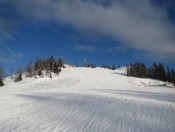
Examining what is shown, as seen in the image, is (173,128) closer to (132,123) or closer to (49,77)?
(132,123)

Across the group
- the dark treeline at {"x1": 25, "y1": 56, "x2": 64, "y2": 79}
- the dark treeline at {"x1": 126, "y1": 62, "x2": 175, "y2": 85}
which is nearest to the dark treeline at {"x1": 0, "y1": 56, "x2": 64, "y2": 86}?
the dark treeline at {"x1": 25, "y1": 56, "x2": 64, "y2": 79}

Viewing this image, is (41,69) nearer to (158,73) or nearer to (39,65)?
(39,65)

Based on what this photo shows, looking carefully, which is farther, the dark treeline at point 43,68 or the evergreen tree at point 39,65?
the evergreen tree at point 39,65

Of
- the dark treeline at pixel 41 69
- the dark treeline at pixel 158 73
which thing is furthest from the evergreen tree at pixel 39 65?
the dark treeline at pixel 158 73

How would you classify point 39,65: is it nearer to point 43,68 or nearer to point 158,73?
point 43,68

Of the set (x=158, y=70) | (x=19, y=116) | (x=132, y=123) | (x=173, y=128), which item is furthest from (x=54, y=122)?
(x=158, y=70)

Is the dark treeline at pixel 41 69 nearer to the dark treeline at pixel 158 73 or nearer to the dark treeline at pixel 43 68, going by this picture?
the dark treeline at pixel 43 68

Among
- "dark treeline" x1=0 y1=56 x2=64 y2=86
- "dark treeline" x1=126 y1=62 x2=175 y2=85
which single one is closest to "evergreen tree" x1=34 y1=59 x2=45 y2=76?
"dark treeline" x1=0 y1=56 x2=64 y2=86

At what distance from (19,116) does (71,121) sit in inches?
208

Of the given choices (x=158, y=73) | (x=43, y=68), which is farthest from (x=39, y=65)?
(x=158, y=73)

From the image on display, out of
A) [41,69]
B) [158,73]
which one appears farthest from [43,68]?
[158,73]

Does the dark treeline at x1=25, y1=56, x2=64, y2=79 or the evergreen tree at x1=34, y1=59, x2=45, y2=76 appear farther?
the evergreen tree at x1=34, y1=59, x2=45, y2=76

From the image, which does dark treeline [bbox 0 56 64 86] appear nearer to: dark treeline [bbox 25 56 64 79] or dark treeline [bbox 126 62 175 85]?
dark treeline [bbox 25 56 64 79]

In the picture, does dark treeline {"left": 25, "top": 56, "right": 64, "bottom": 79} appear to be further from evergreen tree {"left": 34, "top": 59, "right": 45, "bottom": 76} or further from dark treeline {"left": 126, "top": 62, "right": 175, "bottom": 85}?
dark treeline {"left": 126, "top": 62, "right": 175, "bottom": 85}
